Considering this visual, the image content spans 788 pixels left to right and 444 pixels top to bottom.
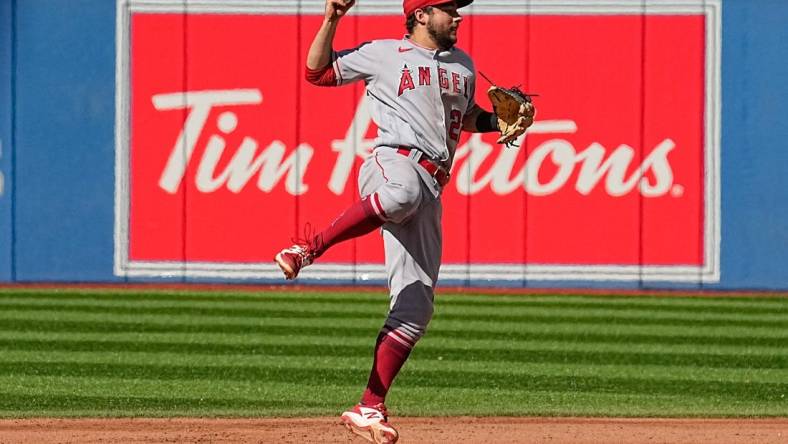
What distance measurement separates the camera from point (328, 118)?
57.0ft

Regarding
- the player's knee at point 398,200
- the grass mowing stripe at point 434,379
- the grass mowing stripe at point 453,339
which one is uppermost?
the player's knee at point 398,200

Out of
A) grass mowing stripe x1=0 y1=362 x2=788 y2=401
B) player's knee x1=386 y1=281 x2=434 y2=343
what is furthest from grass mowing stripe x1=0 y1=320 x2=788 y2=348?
player's knee x1=386 y1=281 x2=434 y2=343

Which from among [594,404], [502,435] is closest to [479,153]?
[594,404]

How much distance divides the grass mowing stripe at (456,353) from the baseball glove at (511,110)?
4.88m

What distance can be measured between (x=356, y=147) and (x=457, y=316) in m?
3.71

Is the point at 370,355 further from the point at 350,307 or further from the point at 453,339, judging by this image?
the point at 350,307

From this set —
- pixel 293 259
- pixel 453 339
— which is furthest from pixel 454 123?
pixel 453 339

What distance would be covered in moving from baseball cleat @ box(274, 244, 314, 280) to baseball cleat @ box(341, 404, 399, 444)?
2.16ft

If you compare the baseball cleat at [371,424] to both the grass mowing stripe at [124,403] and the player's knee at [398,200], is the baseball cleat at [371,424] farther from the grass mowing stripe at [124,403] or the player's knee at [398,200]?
the grass mowing stripe at [124,403]

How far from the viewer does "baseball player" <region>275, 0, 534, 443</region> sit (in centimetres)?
615

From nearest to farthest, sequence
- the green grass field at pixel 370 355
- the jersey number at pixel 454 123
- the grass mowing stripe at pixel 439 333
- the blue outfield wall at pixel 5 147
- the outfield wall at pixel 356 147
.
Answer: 1. the jersey number at pixel 454 123
2. the green grass field at pixel 370 355
3. the grass mowing stripe at pixel 439 333
4. the outfield wall at pixel 356 147
5. the blue outfield wall at pixel 5 147

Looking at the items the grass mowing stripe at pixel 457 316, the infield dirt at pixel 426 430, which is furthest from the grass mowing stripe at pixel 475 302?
the infield dirt at pixel 426 430

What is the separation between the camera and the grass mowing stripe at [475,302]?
15.1m

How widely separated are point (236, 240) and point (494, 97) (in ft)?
37.6
